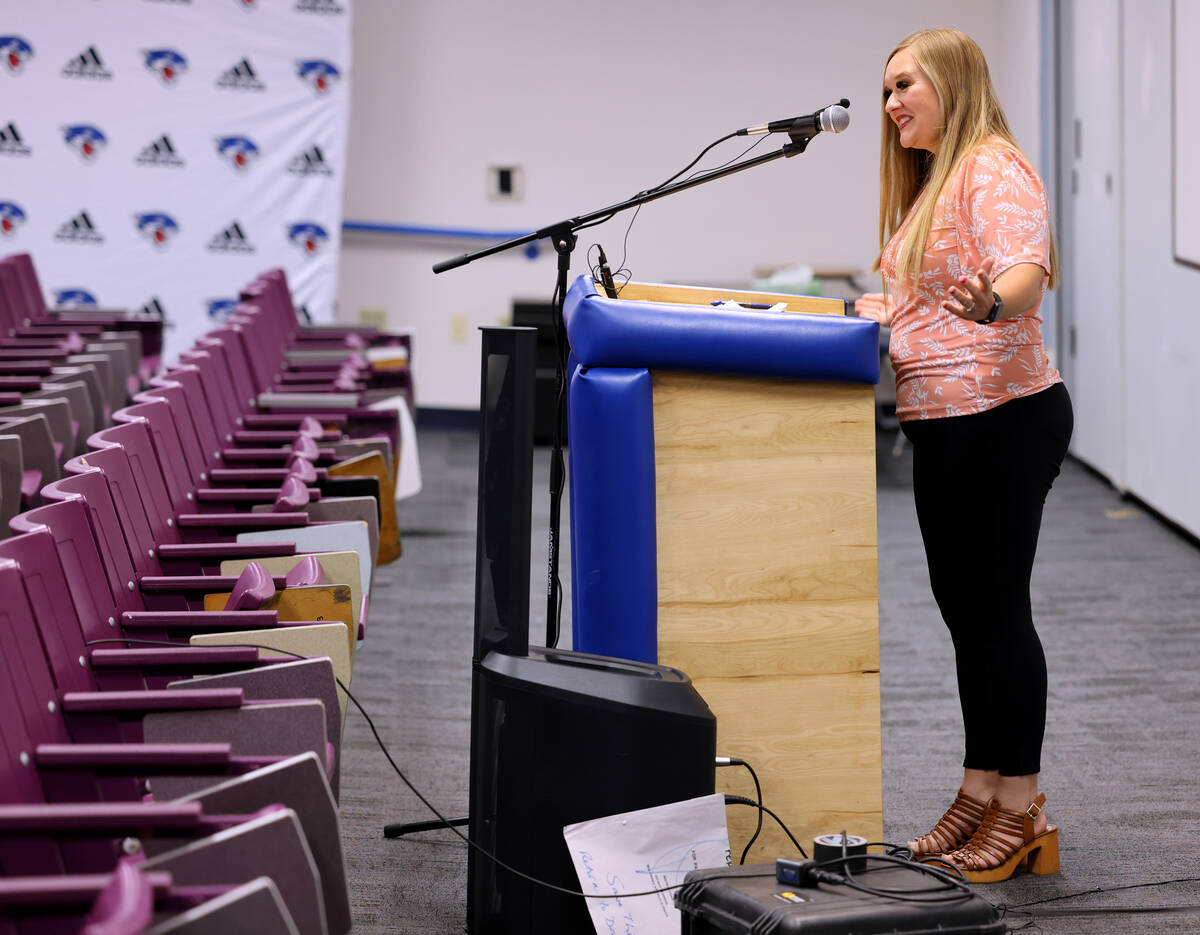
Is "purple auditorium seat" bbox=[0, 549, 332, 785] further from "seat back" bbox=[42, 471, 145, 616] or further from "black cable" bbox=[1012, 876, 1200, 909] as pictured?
"black cable" bbox=[1012, 876, 1200, 909]

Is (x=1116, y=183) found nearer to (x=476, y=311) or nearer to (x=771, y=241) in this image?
(x=771, y=241)

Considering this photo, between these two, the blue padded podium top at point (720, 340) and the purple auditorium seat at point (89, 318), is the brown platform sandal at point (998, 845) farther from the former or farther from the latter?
the purple auditorium seat at point (89, 318)

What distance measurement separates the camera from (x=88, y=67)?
718cm

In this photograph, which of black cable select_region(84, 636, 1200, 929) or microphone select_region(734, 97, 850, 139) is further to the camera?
microphone select_region(734, 97, 850, 139)

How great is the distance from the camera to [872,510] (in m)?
2.13

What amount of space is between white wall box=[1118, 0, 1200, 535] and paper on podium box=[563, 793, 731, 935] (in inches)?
141

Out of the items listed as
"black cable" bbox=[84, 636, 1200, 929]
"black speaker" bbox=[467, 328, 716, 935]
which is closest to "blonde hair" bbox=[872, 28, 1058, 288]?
"black speaker" bbox=[467, 328, 716, 935]

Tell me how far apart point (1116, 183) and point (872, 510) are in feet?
13.9

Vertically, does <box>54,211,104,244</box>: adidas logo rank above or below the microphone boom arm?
above

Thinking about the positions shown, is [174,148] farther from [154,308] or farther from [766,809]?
[766,809]

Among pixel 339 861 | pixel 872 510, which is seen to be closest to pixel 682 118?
pixel 872 510

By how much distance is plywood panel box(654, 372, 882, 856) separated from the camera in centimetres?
210

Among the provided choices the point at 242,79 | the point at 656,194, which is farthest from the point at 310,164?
the point at 656,194

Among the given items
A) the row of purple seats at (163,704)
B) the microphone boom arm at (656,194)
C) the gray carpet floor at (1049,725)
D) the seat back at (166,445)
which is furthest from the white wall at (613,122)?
the microphone boom arm at (656,194)
